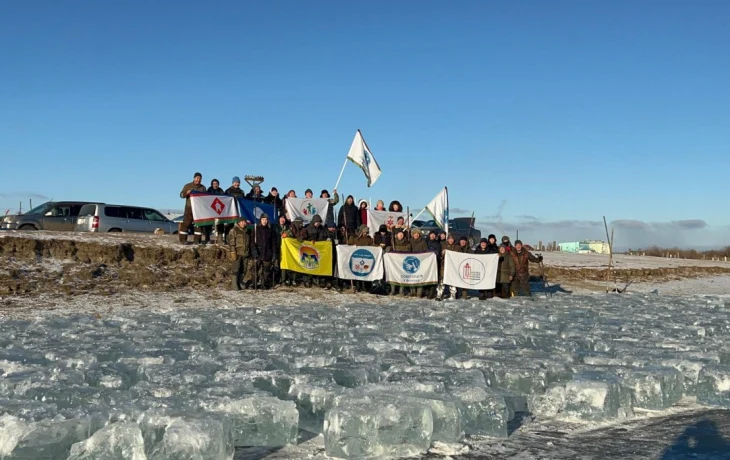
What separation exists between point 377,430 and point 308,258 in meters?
12.2

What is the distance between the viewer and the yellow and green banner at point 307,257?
17.0m

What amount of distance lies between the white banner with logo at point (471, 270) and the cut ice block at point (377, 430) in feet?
40.6

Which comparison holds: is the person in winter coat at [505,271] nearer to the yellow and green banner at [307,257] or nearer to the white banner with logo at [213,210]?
the yellow and green banner at [307,257]

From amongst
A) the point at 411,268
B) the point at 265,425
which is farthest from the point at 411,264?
the point at 265,425

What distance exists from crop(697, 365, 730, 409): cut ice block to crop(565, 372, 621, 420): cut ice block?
119 cm

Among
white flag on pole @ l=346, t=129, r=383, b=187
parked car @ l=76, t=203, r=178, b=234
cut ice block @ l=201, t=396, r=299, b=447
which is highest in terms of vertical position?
white flag on pole @ l=346, t=129, r=383, b=187

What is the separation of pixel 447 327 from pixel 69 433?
23.1 ft

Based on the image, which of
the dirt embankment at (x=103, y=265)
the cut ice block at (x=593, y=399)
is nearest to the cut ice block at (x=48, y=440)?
the cut ice block at (x=593, y=399)

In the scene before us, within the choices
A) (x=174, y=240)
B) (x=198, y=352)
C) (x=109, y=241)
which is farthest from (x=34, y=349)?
(x=174, y=240)

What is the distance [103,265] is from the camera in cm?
1719

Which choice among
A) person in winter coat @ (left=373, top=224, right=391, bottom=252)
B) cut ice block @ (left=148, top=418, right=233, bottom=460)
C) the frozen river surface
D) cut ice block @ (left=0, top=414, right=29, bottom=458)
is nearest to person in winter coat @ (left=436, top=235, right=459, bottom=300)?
person in winter coat @ (left=373, top=224, right=391, bottom=252)

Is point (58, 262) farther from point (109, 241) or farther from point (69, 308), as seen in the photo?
point (69, 308)

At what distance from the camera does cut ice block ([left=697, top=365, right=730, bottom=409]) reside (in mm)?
6793

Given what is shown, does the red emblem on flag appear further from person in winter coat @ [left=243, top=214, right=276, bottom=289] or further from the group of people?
person in winter coat @ [left=243, top=214, right=276, bottom=289]
